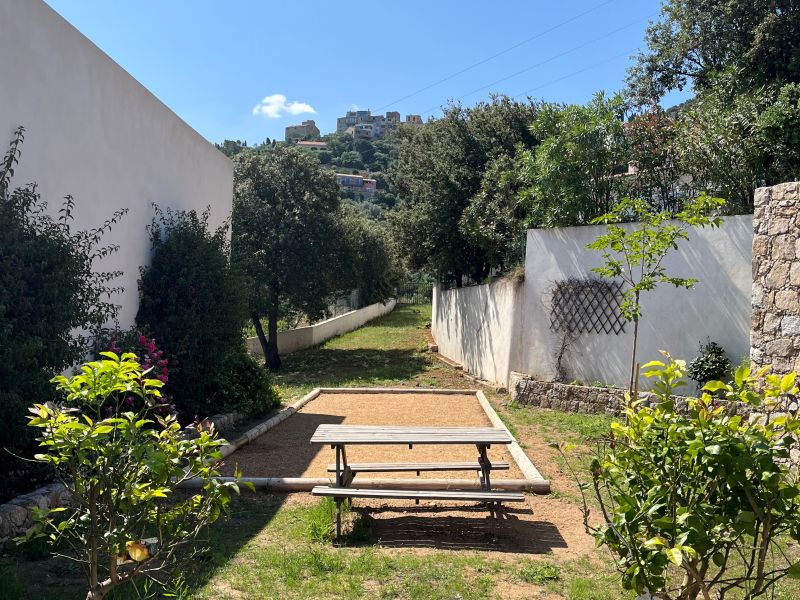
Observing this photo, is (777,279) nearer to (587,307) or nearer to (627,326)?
(627,326)

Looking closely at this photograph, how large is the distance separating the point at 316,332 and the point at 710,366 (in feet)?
53.5

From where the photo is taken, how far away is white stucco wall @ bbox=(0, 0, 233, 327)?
5285mm

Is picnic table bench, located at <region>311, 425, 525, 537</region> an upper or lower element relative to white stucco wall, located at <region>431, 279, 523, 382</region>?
lower

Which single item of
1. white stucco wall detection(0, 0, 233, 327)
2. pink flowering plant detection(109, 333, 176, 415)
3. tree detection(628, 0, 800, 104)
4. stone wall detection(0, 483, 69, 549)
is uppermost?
tree detection(628, 0, 800, 104)

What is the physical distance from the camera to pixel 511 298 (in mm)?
11836

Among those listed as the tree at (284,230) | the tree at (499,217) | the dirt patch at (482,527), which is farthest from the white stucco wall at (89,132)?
the tree at (284,230)

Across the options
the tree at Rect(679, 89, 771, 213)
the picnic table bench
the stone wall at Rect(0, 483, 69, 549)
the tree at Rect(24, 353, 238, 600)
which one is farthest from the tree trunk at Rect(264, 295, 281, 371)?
the tree at Rect(24, 353, 238, 600)

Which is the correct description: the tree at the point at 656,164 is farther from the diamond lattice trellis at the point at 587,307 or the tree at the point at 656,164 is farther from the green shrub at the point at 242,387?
the green shrub at the point at 242,387

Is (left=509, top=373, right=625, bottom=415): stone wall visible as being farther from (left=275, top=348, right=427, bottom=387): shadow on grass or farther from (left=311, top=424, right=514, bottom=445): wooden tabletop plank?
(left=311, top=424, right=514, bottom=445): wooden tabletop plank

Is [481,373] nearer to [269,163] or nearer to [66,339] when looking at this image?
[269,163]

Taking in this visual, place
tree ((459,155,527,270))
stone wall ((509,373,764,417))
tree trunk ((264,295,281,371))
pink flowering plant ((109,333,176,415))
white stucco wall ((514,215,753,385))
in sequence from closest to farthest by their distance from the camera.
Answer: pink flowering plant ((109,333,176,415)), white stucco wall ((514,215,753,385)), stone wall ((509,373,764,417)), tree ((459,155,527,270)), tree trunk ((264,295,281,371))

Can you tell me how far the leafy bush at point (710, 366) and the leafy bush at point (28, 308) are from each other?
296 inches

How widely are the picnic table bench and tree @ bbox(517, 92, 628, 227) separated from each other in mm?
6552

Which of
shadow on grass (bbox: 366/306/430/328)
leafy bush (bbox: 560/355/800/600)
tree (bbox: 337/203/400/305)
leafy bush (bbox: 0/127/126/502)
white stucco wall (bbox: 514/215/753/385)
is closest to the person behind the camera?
leafy bush (bbox: 560/355/800/600)
